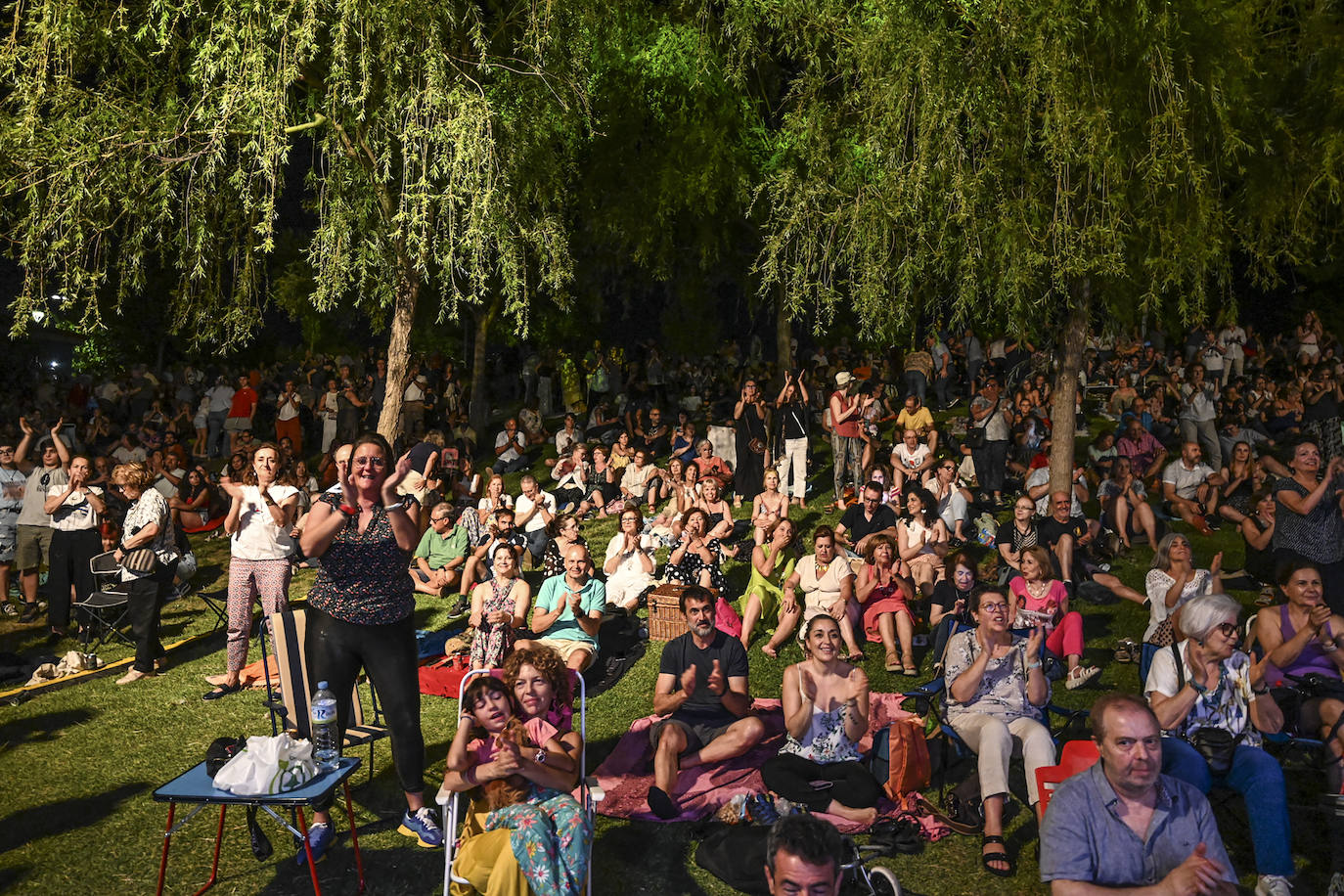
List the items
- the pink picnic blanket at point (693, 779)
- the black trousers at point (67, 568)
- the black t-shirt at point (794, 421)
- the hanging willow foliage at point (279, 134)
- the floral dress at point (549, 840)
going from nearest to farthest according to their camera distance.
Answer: the floral dress at point (549, 840) < the pink picnic blanket at point (693, 779) < the black trousers at point (67, 568) < the hanging willow foliage at point (279, 134) < the black t-shirt at point (794, 421)

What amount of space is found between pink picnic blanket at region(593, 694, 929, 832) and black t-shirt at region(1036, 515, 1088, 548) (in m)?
3.29

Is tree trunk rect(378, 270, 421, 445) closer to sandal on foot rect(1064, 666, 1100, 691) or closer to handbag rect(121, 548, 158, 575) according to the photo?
handbag rect(121, 548, 158, 575)

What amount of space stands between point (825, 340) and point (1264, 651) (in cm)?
2122

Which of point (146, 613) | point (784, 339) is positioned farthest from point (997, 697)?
point (784, 339)

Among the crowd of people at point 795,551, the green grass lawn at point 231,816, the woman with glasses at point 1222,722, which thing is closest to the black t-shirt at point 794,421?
the crowd of people at point 795,551

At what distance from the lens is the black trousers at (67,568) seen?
9.50 m

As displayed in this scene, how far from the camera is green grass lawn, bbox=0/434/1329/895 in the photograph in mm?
5184

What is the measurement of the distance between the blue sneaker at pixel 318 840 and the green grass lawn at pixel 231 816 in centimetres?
5

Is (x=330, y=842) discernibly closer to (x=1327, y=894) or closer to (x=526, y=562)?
(x=1327, y=894)

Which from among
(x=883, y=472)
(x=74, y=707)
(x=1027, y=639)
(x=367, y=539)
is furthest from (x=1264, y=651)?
(x=74, y=707)

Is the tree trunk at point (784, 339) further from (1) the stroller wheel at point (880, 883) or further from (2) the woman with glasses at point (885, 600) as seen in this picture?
(1) the stroller wheel at point (880, 883)

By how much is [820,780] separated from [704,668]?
3.47 ft

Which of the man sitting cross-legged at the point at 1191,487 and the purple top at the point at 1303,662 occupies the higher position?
the man sitting cross-legged at the point at 1191,487

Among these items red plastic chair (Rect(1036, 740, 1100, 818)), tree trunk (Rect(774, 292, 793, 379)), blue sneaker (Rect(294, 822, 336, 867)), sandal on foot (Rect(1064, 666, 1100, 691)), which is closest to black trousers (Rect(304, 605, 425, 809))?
blue sneaker (Rect(294, 822, 336, 867))
